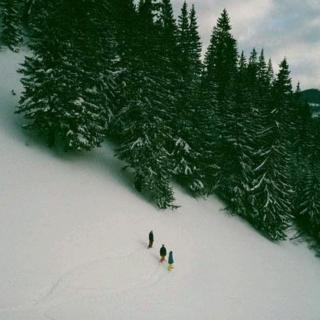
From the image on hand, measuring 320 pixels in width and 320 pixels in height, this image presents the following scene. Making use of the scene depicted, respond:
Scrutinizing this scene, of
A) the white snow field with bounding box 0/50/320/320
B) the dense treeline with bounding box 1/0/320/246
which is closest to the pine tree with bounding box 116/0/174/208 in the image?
the dense treeline with bounding box 1/0/320/246

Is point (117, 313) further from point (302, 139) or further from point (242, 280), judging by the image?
point (302, 139)

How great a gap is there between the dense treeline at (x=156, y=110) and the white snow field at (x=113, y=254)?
2.20m

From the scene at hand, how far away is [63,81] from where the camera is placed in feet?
105

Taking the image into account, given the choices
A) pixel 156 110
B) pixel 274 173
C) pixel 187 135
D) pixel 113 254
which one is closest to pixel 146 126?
pixel 156 110

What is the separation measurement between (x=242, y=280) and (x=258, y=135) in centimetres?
1803

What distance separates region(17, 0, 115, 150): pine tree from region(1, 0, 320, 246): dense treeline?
84 millimetres

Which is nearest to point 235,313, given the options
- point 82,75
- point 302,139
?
point 82,75

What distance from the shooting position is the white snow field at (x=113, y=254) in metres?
20.1

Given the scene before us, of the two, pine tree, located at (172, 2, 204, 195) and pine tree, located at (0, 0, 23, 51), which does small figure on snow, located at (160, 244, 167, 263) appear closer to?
pine tree, located at (172, 2, 204, 195)

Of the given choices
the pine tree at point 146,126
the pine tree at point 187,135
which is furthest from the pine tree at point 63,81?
the pine tree at point 187,135

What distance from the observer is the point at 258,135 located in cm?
4334

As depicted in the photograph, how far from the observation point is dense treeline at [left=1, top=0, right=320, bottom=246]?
32.4 meters

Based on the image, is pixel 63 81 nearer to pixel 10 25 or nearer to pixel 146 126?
pixel 146 126

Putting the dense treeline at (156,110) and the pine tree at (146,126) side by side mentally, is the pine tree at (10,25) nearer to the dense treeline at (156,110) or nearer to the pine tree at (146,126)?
the dense treeline at (156,110)
